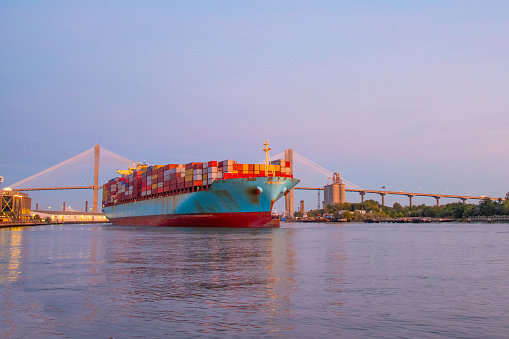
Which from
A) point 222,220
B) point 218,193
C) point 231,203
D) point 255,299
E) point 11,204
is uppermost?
point 11,204

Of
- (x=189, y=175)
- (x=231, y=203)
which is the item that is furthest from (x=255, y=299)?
(x=189, y=175)

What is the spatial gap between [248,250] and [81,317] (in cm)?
2298

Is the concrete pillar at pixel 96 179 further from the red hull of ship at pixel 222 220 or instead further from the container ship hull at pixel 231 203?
the container ship hull at pixel 231 203

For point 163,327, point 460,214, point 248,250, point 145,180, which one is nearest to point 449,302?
point 163,327

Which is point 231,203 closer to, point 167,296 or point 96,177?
point 167,296

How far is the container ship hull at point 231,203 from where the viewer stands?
72.8 meters

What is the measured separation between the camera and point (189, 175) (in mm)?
83625

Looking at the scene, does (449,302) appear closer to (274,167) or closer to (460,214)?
(274,167)

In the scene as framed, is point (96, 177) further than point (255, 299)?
Yes

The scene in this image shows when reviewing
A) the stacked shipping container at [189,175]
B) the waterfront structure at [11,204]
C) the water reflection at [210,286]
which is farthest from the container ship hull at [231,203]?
the waterfront structure at [11,204]

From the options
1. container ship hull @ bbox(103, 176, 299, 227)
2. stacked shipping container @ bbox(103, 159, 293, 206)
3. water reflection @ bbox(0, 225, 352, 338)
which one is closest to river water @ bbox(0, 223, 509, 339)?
water reflection @ bbox(0, 225, 352, 338)

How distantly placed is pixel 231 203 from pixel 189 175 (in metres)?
11.9

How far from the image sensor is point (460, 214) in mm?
194125

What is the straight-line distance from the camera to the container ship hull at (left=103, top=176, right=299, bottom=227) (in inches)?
2867
